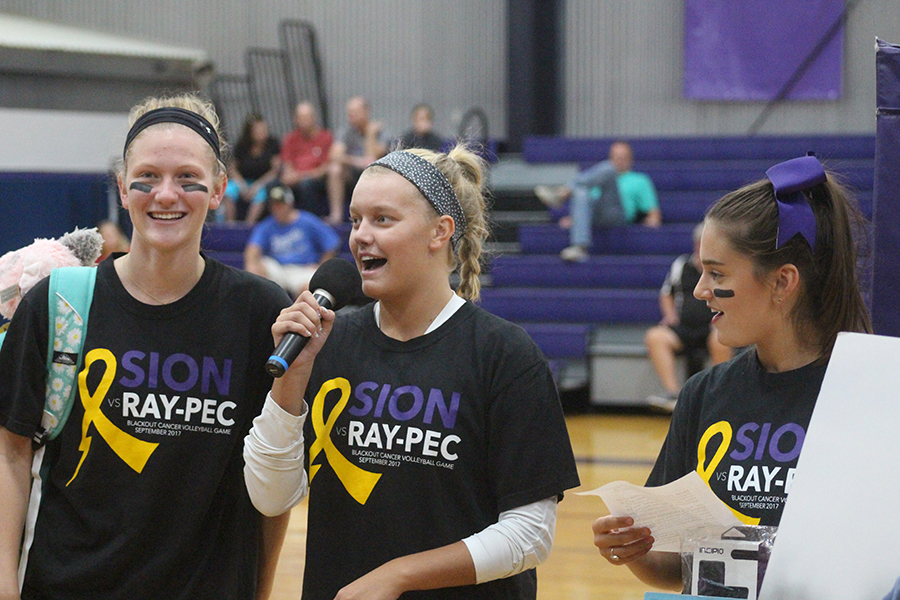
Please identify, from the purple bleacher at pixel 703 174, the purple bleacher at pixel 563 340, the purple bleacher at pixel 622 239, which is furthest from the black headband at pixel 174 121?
the purple bleacher at pixel 703 174

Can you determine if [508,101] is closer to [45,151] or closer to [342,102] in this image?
[342,102]

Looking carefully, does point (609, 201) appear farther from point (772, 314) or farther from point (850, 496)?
point (850, 496)

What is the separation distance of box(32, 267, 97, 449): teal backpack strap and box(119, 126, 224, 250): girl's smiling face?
0.52ft

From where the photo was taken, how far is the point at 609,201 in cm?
928

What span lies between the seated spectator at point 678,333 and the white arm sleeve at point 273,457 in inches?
238

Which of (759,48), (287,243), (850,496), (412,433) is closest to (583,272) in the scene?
(287,243)

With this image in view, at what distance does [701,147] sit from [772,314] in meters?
9.40

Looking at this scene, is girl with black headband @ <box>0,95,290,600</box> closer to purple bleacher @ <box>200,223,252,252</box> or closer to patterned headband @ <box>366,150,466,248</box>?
patterned headband @ <box>366,150,466,248</box>

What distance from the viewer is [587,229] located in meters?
9.16

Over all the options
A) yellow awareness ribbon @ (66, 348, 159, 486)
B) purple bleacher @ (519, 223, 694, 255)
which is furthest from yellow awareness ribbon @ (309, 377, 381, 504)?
purple bleacher @ (519, 223, 694, 255)

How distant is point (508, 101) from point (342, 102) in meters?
2.13

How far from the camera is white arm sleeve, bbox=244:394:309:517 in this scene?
1.67 meters

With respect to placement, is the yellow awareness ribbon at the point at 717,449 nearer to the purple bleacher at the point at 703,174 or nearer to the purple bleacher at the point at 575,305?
the purple bleacher at the point at 575,305

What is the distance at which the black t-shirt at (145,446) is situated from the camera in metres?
1.79
